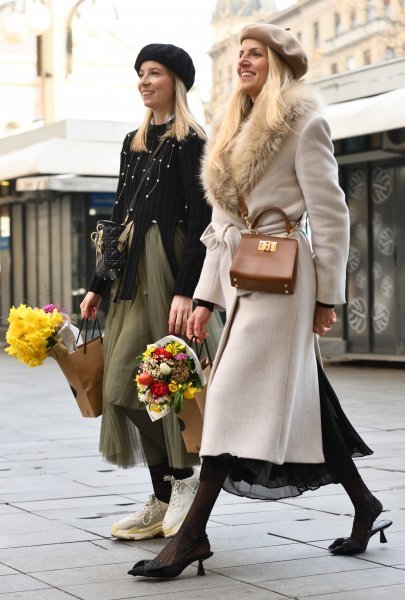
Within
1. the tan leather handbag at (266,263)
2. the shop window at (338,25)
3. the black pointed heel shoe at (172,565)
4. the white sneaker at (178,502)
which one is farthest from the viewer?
the shop window at (338,25)

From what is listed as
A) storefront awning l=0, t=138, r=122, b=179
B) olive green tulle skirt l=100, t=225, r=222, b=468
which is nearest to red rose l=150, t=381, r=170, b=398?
olive green tulle skirt l=100, t=225, r=222, b=468

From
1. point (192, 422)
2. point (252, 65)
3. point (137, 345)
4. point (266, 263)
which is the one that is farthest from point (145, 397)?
point (252, 65)

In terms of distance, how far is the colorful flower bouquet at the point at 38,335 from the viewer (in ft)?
16.3

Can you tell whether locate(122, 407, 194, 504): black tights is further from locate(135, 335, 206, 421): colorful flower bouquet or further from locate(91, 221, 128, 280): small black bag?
locate(91, 221, 128, 280): small black bag

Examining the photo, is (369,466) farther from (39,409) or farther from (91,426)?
(39,409)

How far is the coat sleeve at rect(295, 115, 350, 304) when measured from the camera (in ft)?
14.4

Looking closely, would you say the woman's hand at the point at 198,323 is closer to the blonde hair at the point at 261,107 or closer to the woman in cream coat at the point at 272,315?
the woman in cream coat at the point at 272,315

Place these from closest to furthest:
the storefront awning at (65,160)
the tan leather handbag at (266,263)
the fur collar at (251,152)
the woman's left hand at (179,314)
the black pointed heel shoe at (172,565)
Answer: the black pointed heel shoe at (172,565), the tan leather handbag at (266,263), the fur collar at (251,152), the woman's left hand at (179,314), the storefront awning at (65,160)

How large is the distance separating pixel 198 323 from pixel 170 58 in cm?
116

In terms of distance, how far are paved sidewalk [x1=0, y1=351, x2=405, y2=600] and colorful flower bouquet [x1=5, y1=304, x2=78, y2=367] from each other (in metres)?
0.72

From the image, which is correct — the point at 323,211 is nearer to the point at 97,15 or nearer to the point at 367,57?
the point at 367,57

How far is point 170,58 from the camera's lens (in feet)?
16.6

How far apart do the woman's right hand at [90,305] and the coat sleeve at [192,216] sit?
0.43 m

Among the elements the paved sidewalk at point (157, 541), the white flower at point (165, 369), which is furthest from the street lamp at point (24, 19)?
the white flower at point (165, 369)
